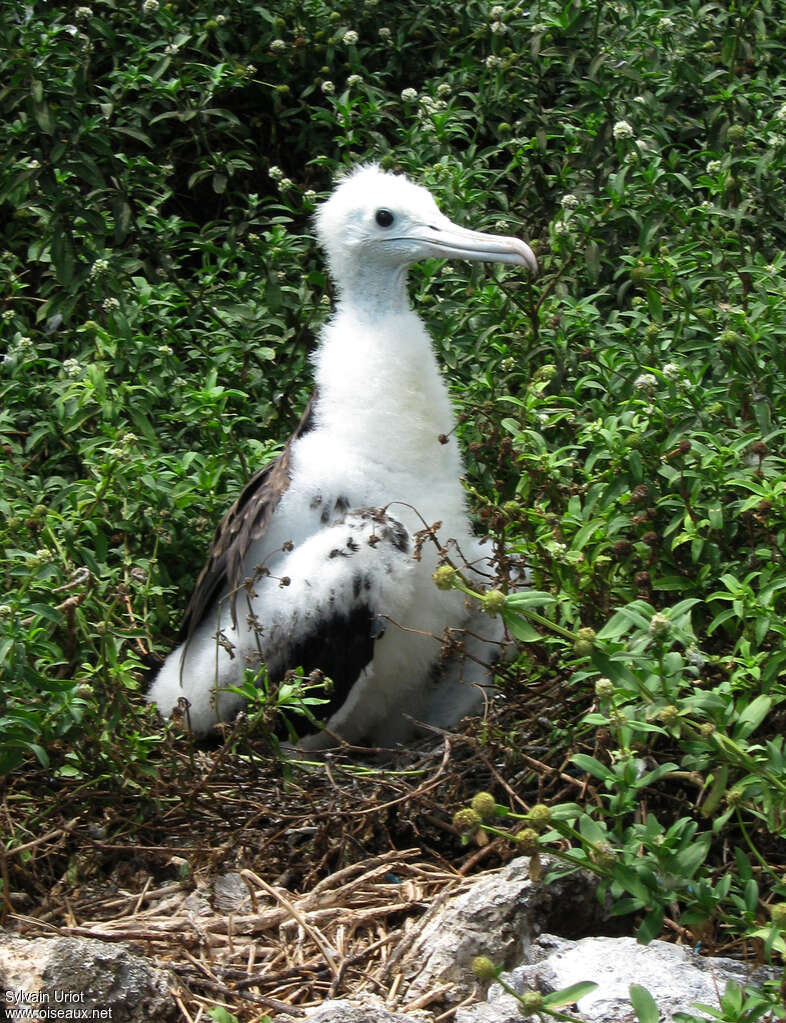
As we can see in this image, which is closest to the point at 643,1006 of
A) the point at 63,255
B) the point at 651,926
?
the point at 651,926

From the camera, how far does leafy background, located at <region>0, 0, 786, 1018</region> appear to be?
9.86 ft

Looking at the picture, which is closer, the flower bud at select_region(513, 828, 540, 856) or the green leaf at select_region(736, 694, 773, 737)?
the flower bud at select_region(513, 828, 540, 856)

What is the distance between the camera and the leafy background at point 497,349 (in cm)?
300

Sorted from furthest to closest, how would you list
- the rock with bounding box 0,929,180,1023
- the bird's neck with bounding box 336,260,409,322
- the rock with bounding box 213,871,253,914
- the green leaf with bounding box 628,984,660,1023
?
the bird's neck with bounding box 336,260,409,322, the rock with bounding box 213,871,253,914, the rock with bounding box 0,929,180,1023, the green leaf with bounding box 628,984,660,1023

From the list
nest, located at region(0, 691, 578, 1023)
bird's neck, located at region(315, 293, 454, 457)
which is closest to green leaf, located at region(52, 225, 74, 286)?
bird's neck, located at region(315, 293, 454, 457)

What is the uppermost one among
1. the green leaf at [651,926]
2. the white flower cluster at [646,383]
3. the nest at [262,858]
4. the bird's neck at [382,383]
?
the white flower cluster at [646,383]

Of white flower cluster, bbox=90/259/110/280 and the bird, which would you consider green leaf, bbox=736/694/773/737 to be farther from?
white flower cluster, bbox=90/259/110/280

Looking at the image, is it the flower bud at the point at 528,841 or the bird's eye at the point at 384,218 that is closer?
the flower bud at the point at 528,841

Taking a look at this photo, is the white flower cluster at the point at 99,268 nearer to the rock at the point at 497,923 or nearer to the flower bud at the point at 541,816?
the rock at the point at 497,923

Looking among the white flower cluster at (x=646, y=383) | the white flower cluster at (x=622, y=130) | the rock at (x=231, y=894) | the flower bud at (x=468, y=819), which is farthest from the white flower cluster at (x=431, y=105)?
the flower bud at (x=468, y=819)

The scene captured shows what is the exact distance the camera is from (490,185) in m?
5.22

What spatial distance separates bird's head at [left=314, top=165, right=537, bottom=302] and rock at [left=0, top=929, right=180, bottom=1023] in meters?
2.18

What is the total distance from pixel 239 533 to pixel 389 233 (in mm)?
990

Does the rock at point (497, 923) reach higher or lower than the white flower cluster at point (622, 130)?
lower
